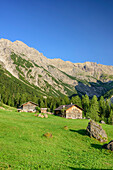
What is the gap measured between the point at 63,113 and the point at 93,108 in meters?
20.9

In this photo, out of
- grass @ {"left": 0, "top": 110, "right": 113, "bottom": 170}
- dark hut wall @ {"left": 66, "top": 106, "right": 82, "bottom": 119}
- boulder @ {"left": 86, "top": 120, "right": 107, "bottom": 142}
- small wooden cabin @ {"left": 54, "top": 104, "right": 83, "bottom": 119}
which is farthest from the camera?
dark hut wall @ {"left": 66, "top": 106, "right": 82, "bottom": 119}

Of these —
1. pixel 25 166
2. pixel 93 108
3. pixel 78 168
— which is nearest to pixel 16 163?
pixel 25 166

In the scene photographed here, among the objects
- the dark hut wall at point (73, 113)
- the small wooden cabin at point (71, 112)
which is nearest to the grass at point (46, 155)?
the small wooden cabin at point (71, 112)

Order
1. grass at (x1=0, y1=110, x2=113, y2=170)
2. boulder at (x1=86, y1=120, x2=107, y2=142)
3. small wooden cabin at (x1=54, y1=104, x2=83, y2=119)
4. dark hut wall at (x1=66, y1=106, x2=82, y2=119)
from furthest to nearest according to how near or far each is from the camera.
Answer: dark hut wall at (x1=66, y1=106, x2=82, y2=119) < small wooden cabin at (x1=54, y1=104, x2=83, y2=119) < boulder at (x1=86, y1=120, x2=107, y2=142) < grass at (x1=0, y1=110, x2=113, y2=170)

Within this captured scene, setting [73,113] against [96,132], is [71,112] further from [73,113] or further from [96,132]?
[96,132]

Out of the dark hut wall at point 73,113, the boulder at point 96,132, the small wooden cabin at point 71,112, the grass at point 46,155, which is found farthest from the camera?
the dark hut wall at point 73,113

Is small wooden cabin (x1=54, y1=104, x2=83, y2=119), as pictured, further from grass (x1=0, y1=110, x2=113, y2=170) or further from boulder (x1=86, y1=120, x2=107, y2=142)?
grass (x1=0, y1=110, x2=113, y2=170)

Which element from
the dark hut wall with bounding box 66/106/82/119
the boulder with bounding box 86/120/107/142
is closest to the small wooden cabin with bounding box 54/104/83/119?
the dark hut wall with bounding box 66/106/82/119

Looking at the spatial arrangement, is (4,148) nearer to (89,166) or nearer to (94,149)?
(89,166)

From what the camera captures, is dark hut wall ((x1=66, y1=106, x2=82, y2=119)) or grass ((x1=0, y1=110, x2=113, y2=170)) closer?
grass ((x1=0, y1=110, x2=113, y2=170))

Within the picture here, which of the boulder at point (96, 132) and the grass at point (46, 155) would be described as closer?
the grass at point (46, 155)

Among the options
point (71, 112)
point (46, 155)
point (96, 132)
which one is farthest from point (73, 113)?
point (46, 155)

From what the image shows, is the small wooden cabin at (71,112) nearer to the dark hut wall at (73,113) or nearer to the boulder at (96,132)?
the dark hut wall at (73,113)

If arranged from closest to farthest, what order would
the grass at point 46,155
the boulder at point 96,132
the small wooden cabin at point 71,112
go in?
1. the grass at point 46,155
2. the boulder at point 96,132
3. the small wooden cabin at point 71,112
